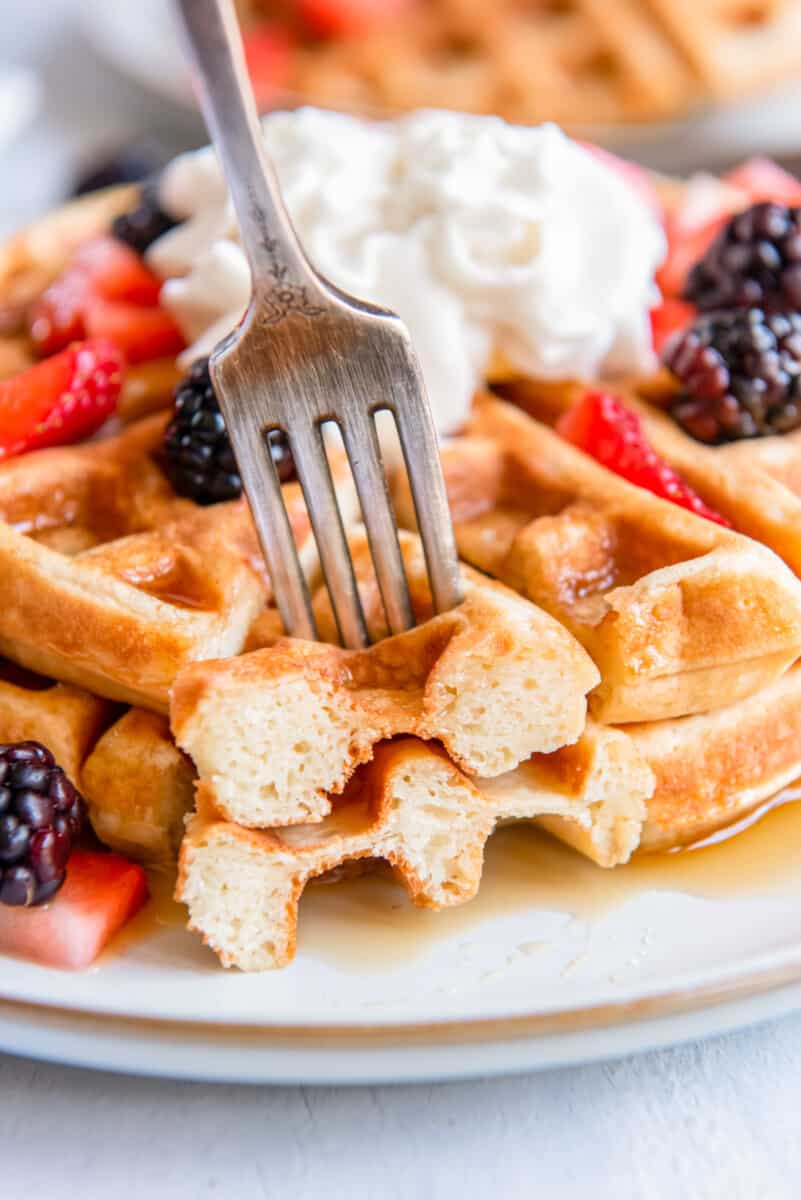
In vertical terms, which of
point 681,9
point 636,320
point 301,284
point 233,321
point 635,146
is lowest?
point 635,146

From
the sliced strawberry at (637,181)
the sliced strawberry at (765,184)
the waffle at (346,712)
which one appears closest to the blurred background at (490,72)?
the sliced strawberry at (765,184)

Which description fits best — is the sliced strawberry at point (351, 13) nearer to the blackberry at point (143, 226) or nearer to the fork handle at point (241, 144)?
the blackberry at point (143, 226)

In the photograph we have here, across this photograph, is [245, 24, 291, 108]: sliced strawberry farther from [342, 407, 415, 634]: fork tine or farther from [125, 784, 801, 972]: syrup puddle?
[125, 784, 801, 972]: syrup puddle

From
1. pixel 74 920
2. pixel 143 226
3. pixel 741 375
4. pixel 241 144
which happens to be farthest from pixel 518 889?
pixel 143 226

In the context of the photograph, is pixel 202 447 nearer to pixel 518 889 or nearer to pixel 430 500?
pixel 430 500

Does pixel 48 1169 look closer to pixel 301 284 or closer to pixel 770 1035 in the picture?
pixel 770 1035

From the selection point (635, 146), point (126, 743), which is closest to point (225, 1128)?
point (126, 743)
